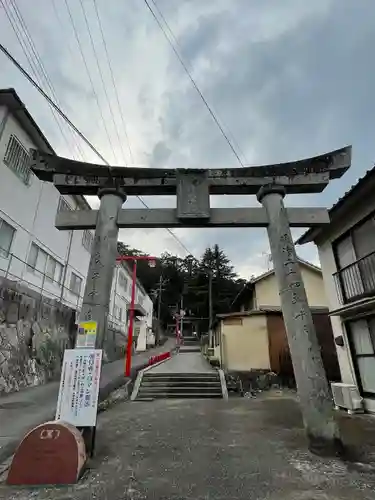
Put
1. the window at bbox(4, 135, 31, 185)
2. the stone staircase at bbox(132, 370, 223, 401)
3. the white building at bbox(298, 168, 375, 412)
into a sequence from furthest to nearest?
the stone staircase at bbox(132, 370, 223, 401), the window at bbox(4, 135, 31, 185), the white building at bbox(298, 168, 375, 412)

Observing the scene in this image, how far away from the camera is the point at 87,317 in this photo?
516cm

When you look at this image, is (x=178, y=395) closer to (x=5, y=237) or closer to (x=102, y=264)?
(x=102, y=264)

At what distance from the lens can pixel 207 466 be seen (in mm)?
4223

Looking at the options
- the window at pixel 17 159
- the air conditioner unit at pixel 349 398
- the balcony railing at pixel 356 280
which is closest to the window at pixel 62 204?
the window at pixel 17 159

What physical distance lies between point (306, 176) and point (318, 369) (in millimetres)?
4014

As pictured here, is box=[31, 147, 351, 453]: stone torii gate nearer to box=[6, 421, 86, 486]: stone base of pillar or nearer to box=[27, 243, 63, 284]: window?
box=[6, 421, 86, 486]: stone base of pillar

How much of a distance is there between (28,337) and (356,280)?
1196 centimetres

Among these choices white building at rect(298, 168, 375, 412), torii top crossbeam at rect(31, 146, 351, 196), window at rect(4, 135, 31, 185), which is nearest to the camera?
torii top crossbeam at rect(31, 146, 351, 196)

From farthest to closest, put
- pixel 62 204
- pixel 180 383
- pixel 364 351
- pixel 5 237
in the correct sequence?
pixel 62 204 → pixel 180 383 → pixel 5 237 → pixel 364 351

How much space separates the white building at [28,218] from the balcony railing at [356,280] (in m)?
12.0

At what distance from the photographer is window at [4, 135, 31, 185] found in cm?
1083

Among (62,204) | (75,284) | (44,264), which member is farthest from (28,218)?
(75,284)

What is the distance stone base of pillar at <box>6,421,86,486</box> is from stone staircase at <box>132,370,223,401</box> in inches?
300

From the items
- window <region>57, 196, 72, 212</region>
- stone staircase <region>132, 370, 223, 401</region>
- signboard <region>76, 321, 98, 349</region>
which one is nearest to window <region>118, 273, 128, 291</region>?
window <region>57, 196, 72, 212</region>
